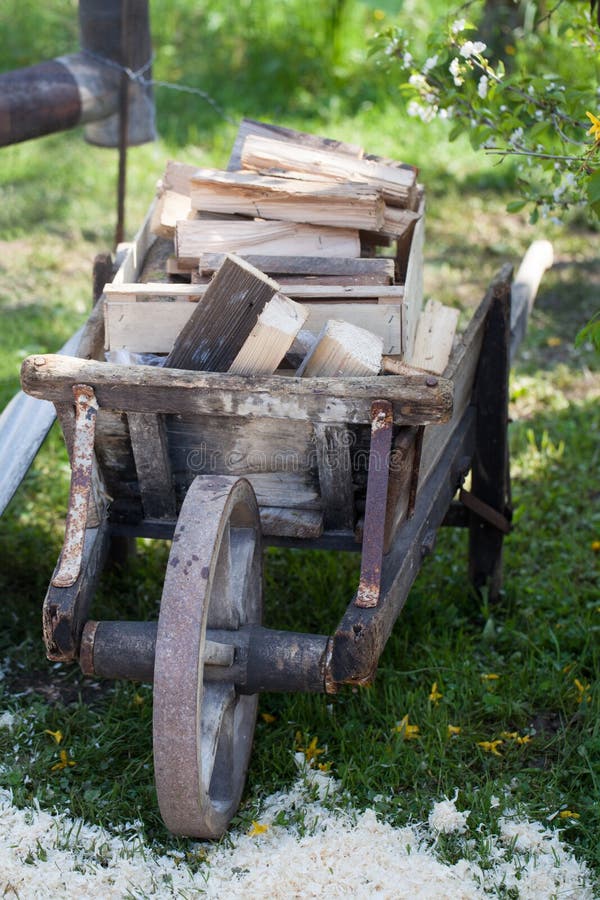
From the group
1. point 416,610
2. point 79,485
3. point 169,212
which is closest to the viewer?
point 79,485

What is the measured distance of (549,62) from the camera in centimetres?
862

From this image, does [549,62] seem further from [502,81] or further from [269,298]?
[269,298]

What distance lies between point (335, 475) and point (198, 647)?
0.60m

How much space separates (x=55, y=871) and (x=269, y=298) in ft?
5.06

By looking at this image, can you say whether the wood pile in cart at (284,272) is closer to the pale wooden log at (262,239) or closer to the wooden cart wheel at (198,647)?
the pale wooden log at (262,239)

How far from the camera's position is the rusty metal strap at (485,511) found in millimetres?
3551

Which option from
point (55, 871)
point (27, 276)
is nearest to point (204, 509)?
point (55, 871)

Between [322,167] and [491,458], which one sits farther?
[491,458]

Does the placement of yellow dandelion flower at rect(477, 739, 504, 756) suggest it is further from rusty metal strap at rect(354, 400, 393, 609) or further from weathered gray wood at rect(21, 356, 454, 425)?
weathered gray wood at rect(21, 356, 454, 425)

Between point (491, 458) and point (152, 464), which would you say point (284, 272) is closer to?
point (152, 464)

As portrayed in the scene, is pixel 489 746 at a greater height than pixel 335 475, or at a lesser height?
lesser

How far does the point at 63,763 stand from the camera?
3.03 metres

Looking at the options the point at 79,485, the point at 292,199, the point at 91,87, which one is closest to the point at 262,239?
the point at 292,199

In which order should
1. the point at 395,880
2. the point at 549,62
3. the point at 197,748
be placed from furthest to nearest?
the point at 549,62 → the point at 395,880 → the point at 197,748
